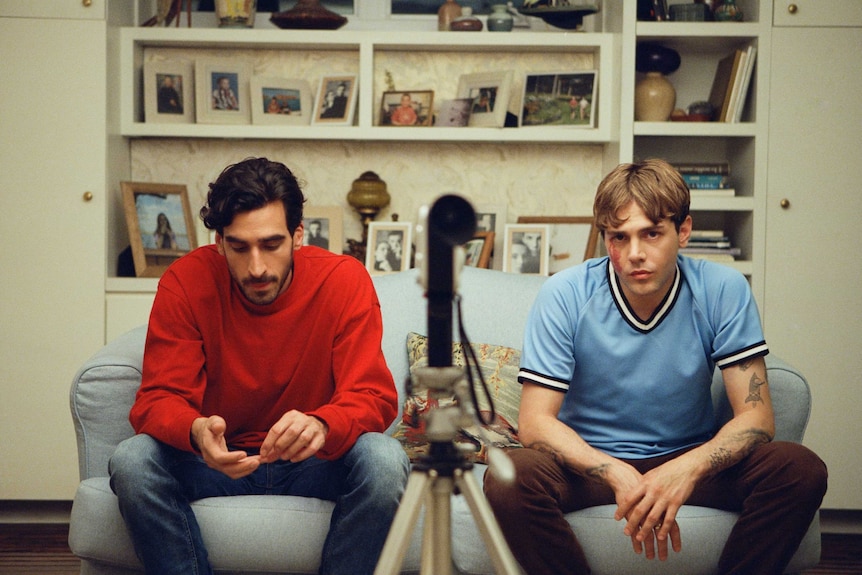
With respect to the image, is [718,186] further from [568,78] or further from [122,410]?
[122,410]

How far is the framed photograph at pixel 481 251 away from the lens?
3094 mm

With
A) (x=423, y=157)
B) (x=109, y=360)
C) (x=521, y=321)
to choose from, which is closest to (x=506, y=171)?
(x=423, y=157)

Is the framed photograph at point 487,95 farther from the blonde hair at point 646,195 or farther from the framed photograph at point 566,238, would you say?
the blonde hair at point 646,195

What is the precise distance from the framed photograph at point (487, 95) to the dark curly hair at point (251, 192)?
1.38 meters

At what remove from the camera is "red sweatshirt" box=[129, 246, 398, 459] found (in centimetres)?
180

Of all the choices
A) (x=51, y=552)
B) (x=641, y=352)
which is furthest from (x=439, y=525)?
(x=51, y=552)

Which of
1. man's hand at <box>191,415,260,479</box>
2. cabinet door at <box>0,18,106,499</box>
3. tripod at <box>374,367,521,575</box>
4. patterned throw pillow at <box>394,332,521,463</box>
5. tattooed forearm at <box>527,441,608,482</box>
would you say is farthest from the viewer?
cabinet door at <box>0,18,106,499</box>

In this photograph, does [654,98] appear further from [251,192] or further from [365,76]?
[251,192]

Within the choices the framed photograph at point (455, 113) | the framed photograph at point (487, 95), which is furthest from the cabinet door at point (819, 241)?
the framed photograph at point (455, 113)

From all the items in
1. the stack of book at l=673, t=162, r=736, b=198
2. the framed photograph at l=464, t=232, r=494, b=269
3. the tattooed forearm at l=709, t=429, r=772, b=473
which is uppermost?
the stack of book at l=673, t=162, r=736, b=198

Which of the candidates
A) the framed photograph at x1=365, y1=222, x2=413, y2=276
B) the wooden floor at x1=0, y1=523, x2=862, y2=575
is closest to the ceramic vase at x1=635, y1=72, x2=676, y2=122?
the framed photograph at x1=365, y1=222, x2=413, y2=276

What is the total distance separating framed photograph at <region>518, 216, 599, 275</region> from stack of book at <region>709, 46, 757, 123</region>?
57cm

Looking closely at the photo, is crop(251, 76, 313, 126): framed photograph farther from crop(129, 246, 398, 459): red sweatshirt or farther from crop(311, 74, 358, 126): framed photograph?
crop(129, 246, 398, 459): red sweatshirt

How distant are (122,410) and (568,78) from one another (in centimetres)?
192
